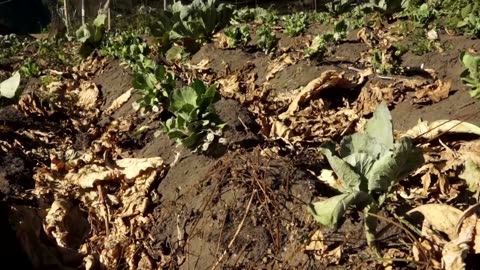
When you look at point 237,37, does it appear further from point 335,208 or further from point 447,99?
point 335,208

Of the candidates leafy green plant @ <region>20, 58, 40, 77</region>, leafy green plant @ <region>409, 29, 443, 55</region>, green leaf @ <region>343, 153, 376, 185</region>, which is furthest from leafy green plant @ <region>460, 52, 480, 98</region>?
leafy green plant @ <region>20, 58, 40, 77</region>

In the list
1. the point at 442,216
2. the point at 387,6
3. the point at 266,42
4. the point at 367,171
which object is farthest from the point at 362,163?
the point at 387,6

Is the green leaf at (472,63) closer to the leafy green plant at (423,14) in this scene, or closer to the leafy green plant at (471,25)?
the leafy green plant at (471,25)

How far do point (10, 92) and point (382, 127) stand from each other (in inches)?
122

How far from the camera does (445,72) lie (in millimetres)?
5207

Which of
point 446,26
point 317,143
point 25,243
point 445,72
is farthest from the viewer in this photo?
point 446,26

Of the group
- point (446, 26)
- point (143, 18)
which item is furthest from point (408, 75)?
point (143, 18)

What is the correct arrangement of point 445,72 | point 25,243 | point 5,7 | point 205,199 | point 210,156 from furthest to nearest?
point 5,7
point 445,72
point 210,156
point 205,199
point 25,243

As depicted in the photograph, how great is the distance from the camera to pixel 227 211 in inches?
122

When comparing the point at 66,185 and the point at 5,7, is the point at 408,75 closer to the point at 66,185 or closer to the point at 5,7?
the point at 66,185

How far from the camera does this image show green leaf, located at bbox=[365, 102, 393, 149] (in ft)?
9.32

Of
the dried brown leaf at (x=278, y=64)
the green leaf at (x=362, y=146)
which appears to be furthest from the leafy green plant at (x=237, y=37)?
the green leaf at (x=362, y=146)

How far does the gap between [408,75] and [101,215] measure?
2733mm

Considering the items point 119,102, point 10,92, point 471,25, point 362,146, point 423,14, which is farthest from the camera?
point 423,14
